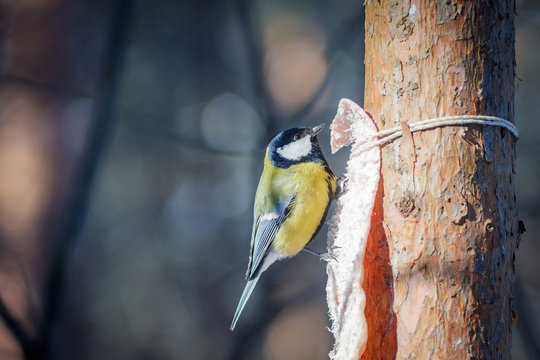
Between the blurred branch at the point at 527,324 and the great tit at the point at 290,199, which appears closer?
the great tit at the point at 290,199

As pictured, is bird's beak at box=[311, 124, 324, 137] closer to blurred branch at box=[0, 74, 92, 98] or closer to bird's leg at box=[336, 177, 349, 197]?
bird's leg at box=[336, 177, 349, 197]

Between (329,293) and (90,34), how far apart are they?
5.36 ft

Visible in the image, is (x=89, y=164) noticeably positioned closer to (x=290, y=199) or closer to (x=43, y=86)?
(x=43, y=86)

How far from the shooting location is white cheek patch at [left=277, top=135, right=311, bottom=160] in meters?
1.12

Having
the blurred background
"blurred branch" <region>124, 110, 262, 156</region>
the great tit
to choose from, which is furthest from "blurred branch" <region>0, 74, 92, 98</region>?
the great tit

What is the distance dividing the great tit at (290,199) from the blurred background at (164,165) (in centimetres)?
58

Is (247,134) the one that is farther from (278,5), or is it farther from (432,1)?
(432,1)

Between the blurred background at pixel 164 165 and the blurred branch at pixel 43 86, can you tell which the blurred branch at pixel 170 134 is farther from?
the blurred branch at pixel 43 86

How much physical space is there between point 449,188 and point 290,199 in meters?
0.49

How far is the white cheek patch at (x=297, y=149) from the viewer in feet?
3.67

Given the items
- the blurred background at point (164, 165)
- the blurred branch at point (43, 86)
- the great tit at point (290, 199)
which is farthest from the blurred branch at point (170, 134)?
the great tit at point (290, 199)

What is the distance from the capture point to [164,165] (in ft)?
6.23

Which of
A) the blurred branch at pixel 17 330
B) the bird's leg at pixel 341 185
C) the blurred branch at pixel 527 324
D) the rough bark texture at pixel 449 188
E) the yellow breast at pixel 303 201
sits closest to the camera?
the rough bark texture at pixel 449 188

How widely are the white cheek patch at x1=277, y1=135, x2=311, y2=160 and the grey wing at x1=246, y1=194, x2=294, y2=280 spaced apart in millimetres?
119
